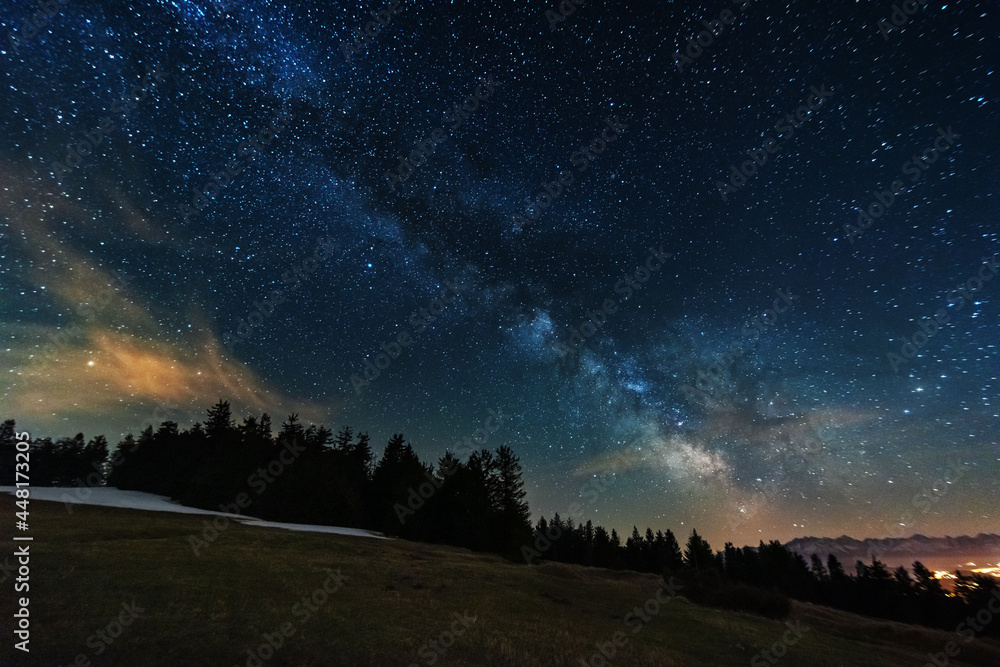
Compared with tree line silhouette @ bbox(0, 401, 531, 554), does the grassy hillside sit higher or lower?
lower

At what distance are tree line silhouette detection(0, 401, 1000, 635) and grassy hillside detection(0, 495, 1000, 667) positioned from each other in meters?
9.86

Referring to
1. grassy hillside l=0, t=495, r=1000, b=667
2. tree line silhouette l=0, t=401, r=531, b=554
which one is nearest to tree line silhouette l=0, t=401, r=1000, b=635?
tree line silhouette l=0, t=401, r=531, b=554

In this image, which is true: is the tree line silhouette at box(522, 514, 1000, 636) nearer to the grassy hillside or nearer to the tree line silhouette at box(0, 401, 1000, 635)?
the tree line silhouette at box(0, 401, 1000, 635)

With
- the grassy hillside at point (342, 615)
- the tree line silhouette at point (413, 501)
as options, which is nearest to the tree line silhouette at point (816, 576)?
the tree line silhouette at point (413, 501)

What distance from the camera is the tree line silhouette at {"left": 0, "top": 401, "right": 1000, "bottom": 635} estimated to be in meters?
50.2

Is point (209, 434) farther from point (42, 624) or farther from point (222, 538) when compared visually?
point (42, 624)

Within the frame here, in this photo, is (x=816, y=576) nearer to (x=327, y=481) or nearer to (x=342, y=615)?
(x=327, y=481)

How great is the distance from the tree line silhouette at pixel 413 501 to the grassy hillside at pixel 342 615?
32.4 feet

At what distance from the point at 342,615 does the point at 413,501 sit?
38607 millimetres

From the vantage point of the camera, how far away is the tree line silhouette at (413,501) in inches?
1976

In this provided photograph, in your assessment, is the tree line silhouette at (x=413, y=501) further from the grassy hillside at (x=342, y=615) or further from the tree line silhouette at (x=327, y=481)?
the grassy hillside at (x=342, y=615)

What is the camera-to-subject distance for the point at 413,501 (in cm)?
5134

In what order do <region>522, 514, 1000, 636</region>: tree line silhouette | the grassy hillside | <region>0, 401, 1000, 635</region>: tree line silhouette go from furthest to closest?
<region>522, 514, 1000, 636</region>: tree line silhouette
<region>0, 401, 1000, 635</region>: tree line silhouette
the grassy hillside

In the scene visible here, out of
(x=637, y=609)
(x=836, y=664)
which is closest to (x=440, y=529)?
(x=637, y=609)
